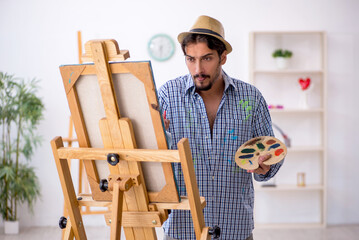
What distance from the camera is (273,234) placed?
4672 millimetres

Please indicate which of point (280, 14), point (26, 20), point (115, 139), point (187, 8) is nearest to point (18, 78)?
point (26, 20)

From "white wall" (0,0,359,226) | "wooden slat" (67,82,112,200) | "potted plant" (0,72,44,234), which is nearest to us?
"wooden slat" (67,82,112,200)

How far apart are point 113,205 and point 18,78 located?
3.59 m

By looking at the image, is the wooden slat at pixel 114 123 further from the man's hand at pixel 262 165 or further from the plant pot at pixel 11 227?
the plant pot at pixel 11 227

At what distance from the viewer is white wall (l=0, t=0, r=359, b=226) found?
→ 4.84 meters

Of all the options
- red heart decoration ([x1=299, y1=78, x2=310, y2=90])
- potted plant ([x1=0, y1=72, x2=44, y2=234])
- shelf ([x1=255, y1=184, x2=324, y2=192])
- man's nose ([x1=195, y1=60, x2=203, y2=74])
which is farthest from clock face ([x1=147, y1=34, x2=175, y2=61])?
man's nose ([x1=195, y1=60, x2=203, y2=74])

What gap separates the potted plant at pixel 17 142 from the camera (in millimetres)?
4445

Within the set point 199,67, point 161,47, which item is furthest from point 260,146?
point 161,47

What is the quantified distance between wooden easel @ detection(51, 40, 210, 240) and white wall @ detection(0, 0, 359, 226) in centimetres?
323

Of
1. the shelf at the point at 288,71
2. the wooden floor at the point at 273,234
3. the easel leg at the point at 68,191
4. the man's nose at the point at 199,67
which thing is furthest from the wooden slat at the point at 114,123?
the shelf at the point at 288,71

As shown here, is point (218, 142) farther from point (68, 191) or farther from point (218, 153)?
point (68, 191)

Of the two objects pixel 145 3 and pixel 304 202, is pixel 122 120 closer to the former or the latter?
pixel 145 3

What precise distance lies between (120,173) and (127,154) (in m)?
0.10

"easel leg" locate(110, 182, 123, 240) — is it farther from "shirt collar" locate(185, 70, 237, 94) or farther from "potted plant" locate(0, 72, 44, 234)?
"potted plant" locate(0, 72, 44, 234)
